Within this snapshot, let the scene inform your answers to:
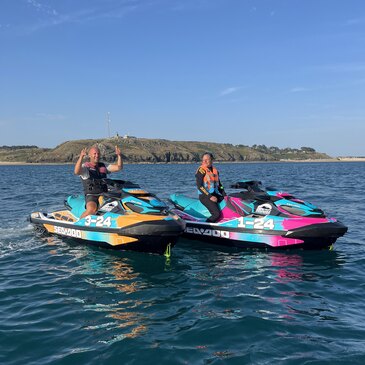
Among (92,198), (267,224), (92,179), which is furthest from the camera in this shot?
(92,179)

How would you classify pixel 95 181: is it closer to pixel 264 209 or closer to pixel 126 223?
pixel 126 223

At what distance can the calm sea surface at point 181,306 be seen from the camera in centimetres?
454

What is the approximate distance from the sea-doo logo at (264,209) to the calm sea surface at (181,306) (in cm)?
100

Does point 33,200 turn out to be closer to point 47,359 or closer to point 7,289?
point 7,289

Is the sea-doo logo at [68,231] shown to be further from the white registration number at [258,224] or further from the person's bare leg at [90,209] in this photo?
the white registration number at [258,224]

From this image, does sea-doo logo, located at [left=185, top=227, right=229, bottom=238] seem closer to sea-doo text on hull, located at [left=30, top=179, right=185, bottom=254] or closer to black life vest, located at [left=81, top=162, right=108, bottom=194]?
sea-doo text on hull, located at [left=30, top=179, right=185, bottom=254]

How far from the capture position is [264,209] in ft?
31.5

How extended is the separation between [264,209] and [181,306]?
439 centimetres

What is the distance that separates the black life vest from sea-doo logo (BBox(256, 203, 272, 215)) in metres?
3.96

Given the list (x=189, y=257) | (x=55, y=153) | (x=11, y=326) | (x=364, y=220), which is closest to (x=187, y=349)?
(x=11, y=326)

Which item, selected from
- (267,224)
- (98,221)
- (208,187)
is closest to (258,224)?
(267,224)

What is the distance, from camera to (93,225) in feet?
30.3

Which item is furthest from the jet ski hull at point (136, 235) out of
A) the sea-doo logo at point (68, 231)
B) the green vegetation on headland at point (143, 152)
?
the green vegetation on headland at point (143, 152)

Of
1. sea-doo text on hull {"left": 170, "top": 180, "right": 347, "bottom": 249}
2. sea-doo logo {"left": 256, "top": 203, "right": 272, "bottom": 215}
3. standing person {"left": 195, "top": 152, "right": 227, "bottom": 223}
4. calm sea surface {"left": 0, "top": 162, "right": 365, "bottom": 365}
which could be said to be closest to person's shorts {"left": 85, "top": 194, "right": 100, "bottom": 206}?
calm sea surface {"left": 0, "top": 162, "right": 365, "bottom": 365}
